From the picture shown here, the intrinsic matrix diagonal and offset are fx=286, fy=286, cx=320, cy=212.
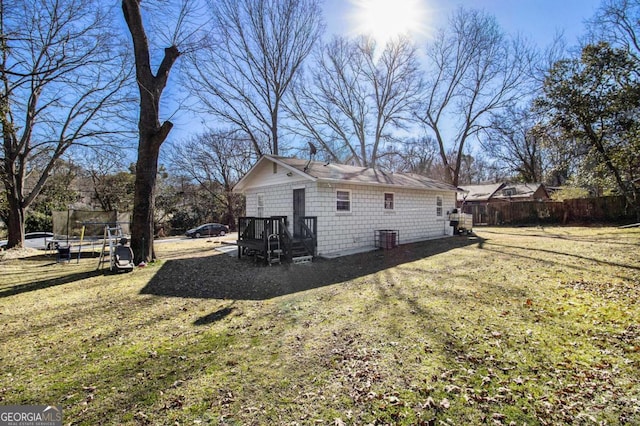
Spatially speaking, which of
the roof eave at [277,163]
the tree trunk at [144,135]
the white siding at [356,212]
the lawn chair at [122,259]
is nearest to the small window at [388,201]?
the white siding at [356,212]

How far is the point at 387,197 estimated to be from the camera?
12.7 meters

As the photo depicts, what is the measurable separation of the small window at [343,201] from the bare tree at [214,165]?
18972 mm

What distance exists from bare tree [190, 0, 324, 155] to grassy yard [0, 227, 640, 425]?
16.4 meters

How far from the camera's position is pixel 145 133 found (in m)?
8.91

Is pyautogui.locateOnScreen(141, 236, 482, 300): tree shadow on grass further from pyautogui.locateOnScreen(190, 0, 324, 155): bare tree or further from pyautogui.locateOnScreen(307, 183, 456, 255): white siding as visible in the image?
pyautogui.locateOnScreen(190, 0, 324, 155): bare tree

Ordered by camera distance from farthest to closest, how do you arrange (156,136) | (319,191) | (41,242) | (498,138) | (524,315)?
(498,138), (41,242), (319,191), (156,136), (524,315)

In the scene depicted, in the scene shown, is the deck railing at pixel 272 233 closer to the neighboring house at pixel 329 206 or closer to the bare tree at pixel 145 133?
the neighboring house at pixel 329 206

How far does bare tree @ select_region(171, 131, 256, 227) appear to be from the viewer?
2867 centimetres

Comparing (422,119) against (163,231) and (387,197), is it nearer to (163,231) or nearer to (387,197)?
(387,197)

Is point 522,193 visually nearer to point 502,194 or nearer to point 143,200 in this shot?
point 502,194

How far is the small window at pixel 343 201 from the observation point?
1083cm

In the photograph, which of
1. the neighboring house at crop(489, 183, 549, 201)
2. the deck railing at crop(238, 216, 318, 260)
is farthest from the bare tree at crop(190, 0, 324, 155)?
the neighboring house at crop(489, 183, 549, 201)

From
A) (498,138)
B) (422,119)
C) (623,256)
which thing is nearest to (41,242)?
(623,256)

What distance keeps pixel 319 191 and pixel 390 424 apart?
26.6ft
